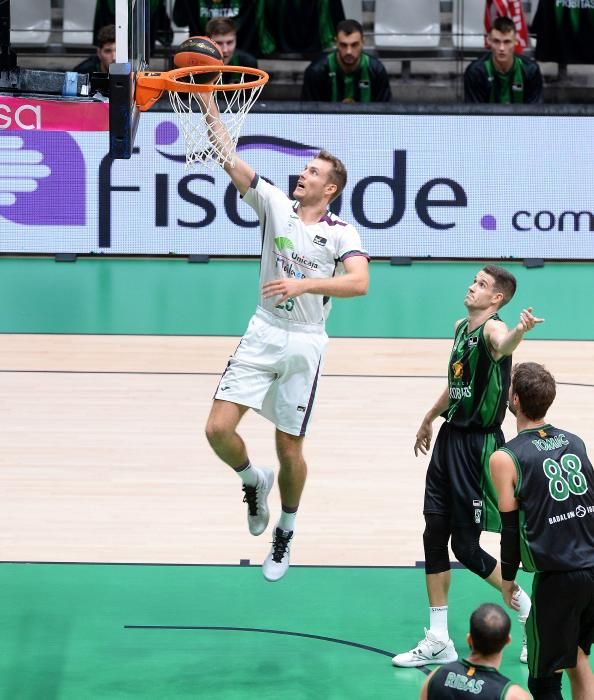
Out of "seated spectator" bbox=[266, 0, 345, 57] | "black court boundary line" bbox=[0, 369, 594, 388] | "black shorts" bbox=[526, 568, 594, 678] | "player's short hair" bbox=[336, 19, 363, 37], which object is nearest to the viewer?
"black shorts" bbox=[526, 568, 594, 678]

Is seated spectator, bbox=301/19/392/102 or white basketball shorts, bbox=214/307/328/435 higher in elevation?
seated spectator, bbox=301/19/392/102

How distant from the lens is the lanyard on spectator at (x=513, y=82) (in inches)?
744

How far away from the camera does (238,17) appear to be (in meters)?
20.8

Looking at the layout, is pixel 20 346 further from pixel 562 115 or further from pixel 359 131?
pixel 562 115

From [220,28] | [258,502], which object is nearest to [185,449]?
[258,502]

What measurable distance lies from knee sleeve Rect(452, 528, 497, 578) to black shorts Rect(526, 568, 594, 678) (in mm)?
1195

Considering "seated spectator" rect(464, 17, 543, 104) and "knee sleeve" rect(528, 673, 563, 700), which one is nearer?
"knee sleeve" rect(528, 673, 563, 700)

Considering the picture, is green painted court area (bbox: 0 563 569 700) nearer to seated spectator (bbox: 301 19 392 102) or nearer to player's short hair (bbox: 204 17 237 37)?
player's short hair (bbox: 204 17 237 37)

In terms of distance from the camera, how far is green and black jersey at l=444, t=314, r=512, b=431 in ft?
23.1

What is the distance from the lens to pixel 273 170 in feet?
57.5

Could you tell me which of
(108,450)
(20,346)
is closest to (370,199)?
(20,346)

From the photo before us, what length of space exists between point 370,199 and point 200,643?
11017 mm

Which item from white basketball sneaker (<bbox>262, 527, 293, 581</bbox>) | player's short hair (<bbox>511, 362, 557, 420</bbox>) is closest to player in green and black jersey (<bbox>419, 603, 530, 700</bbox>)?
player's short hair (<bbox>511, 362, 557, 420</bbox>)

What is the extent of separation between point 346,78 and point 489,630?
47.4 feet
